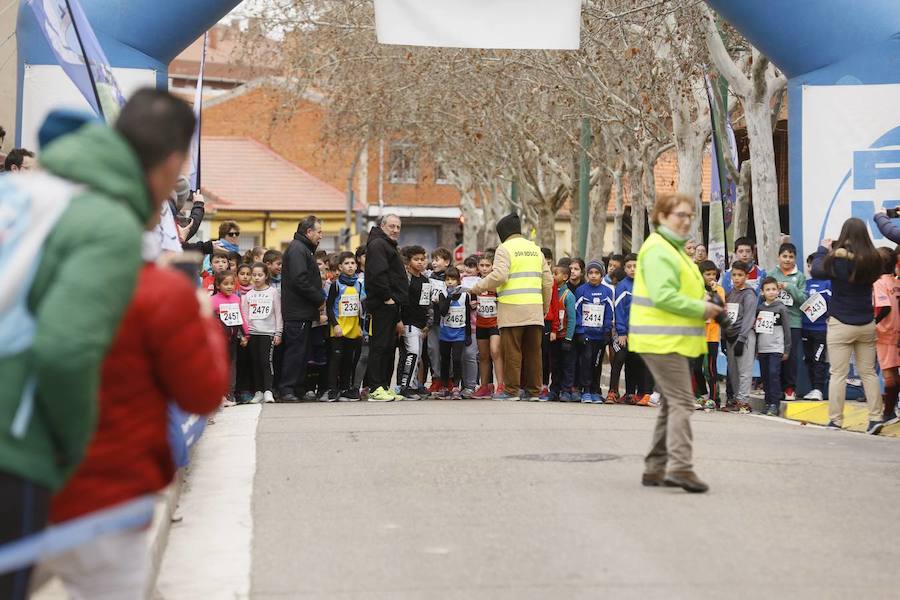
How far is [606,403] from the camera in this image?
1617 centimetres

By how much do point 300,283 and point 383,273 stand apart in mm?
947

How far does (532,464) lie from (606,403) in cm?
641

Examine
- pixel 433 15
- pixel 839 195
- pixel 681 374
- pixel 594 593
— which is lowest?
pixel 594 593

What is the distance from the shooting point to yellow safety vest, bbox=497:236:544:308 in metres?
15.3

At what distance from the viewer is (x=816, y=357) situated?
1605 cm

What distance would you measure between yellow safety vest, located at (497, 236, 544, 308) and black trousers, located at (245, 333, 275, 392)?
2.53m

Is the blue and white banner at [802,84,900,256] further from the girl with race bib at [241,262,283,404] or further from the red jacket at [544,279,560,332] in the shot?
the girl with race bib at [241,262,283,404]

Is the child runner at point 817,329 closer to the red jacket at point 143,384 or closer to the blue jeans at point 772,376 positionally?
the blue jeans at point 772,376

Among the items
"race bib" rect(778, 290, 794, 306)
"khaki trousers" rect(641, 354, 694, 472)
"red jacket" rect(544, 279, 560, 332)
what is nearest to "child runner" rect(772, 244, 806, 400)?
"race bib" rect(778, 290, 794, 306)

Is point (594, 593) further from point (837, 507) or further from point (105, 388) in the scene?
point (105, 388)

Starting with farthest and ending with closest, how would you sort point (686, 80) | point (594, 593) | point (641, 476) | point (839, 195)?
point (686, 80), point (839, 195), point (641, 476), point (594, 593)

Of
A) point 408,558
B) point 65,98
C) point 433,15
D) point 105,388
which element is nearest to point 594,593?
point 408,558

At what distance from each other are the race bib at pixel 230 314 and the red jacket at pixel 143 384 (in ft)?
36.8

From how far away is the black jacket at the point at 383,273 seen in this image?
51.0 ft
